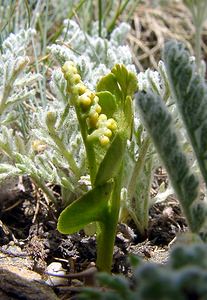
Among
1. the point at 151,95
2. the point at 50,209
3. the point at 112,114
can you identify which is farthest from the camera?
the point at 50,209

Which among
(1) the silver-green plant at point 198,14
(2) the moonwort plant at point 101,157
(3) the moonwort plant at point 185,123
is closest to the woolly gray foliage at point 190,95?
(3) the moonwort plant at point 185,123

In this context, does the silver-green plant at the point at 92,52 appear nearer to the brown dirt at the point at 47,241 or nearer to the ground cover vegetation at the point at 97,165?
the ground cover vegetation at the point at 97,165

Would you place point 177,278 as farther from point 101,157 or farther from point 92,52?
point 92,52

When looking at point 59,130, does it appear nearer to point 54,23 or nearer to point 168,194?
point 168,194

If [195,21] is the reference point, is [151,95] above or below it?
below

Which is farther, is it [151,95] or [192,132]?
[192,132]

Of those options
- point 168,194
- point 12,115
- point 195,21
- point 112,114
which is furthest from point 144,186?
point 195,21

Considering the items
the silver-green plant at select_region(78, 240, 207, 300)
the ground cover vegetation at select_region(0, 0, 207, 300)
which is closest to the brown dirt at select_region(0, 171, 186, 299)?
the ground cover vegetation at select_region(0, 0, 207, 300)

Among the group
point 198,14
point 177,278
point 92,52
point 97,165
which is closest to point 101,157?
point 97,165
